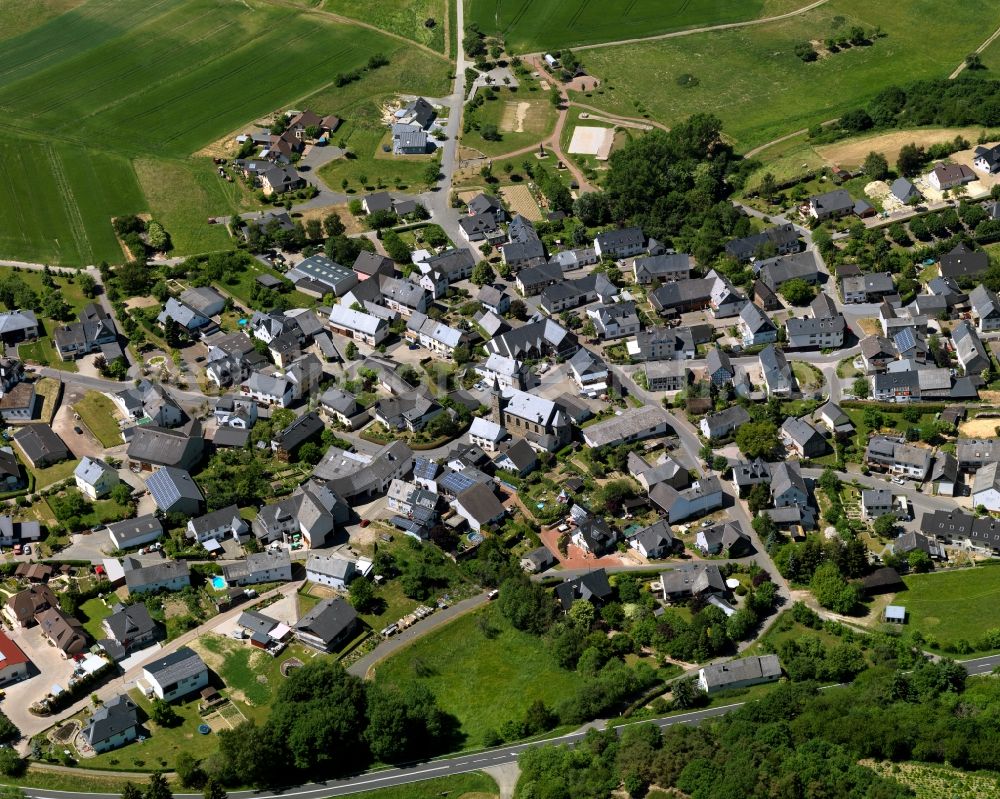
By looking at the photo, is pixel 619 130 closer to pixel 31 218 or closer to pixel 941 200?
pixel 941 200

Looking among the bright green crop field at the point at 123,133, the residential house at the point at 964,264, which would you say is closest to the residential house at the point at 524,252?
the bright green crop field at the point at 123,133

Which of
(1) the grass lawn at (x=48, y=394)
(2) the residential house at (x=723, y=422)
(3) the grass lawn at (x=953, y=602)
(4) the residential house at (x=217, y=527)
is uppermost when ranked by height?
(1) the grass lawn at (x=48, y=394)

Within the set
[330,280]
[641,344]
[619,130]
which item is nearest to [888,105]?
[619,130]

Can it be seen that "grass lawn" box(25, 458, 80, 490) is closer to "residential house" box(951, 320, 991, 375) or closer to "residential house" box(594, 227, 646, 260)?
"residential house" box(594, 227, 646, 260)

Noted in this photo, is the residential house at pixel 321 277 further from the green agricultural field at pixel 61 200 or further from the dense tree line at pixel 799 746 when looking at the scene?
the dense tree line at pixel 799 746

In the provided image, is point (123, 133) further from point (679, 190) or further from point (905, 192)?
point (905, 192)

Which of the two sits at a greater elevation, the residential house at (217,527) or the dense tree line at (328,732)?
the residential house at (217,527)
